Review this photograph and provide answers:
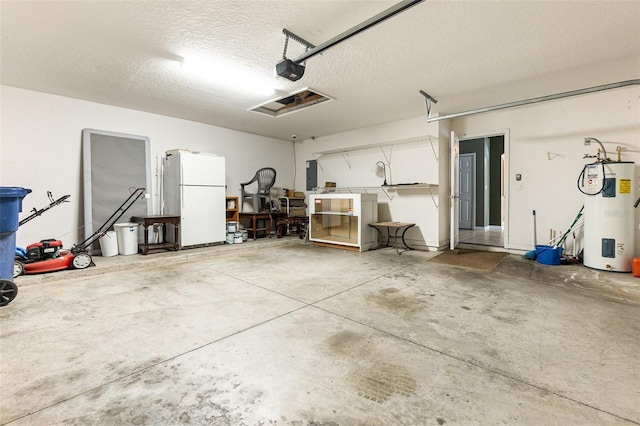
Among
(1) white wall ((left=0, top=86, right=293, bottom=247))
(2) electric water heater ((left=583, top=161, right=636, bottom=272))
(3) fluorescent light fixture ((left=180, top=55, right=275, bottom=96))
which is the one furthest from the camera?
(1) white wall ((left=0, top=86, right=293, bottom=247))

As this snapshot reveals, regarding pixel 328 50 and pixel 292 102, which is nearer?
pixel 328 50

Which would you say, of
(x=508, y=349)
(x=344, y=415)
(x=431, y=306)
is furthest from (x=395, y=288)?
(x=344, y=415)

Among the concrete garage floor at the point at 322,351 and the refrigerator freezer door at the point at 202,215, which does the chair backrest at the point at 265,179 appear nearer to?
the refrigerator freezer door at the point at 202,215

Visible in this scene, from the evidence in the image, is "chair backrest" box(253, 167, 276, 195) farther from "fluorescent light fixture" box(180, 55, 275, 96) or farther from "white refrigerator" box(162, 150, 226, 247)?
"fluorescent light fixture" box(180, 55, 275, 96)

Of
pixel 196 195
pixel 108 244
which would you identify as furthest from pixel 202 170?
pixel 108 244

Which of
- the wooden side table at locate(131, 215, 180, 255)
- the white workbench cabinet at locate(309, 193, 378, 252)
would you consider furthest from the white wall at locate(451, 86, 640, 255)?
the wooden side table at locate(131, 215, 180, 255)

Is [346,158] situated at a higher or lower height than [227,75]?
lower

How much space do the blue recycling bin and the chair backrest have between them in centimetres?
437

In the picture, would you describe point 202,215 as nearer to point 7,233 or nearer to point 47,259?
point 47,259

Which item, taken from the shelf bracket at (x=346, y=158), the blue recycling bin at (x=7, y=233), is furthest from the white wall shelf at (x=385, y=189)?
the blue recycling bin at (x=7, y=233)

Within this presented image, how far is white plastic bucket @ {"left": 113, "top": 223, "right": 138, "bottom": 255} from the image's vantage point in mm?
4676

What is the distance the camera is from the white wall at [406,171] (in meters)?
5.53

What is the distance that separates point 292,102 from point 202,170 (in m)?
2.13

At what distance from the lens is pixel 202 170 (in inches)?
211
